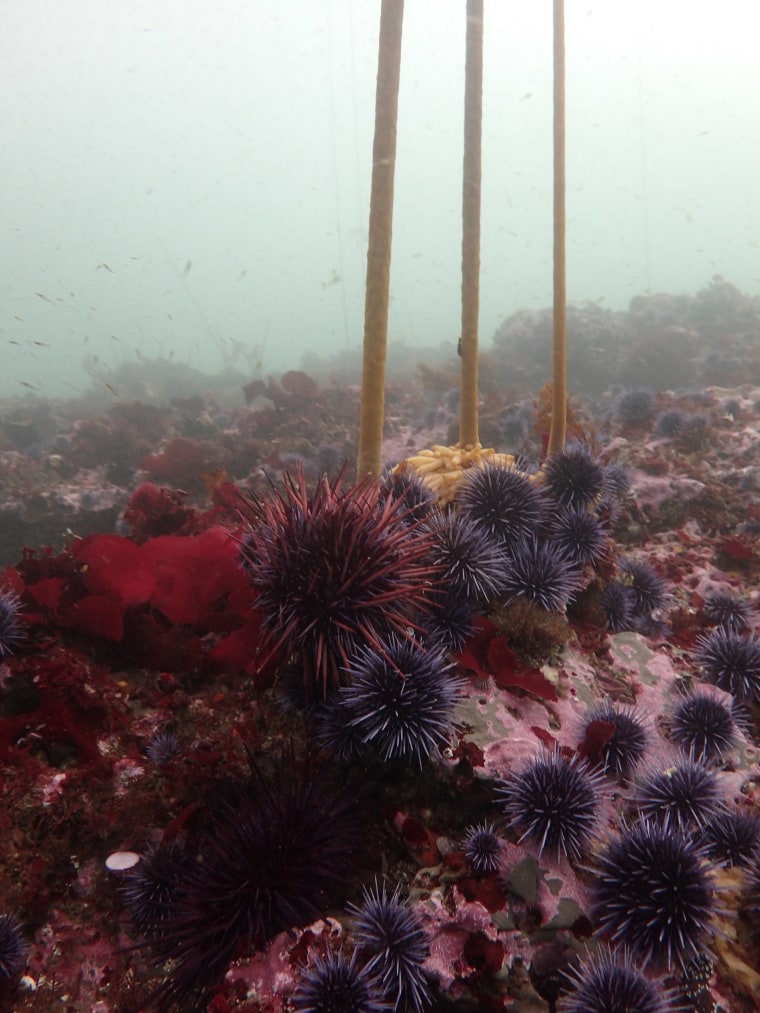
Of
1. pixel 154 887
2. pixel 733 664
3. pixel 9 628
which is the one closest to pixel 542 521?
pixel 733 664

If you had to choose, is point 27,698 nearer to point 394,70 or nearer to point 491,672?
point 491,672

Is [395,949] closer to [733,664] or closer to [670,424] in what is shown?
[733,664]

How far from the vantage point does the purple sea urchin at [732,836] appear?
91.1 inches

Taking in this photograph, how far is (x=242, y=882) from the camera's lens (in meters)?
2.19

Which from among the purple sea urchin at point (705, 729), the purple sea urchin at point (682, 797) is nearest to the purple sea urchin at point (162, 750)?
the purple sea urchin at point (682, 797)

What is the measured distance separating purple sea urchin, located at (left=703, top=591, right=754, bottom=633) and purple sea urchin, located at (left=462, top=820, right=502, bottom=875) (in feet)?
8.25

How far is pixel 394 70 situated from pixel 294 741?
422cm

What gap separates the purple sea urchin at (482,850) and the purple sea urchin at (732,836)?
855 mm

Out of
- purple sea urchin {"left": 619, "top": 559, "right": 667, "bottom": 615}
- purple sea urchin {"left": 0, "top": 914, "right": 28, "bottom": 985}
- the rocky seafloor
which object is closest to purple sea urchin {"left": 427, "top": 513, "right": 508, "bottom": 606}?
the rocky seafloor

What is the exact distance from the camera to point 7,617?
3.08m

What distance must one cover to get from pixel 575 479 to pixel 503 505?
0.66m

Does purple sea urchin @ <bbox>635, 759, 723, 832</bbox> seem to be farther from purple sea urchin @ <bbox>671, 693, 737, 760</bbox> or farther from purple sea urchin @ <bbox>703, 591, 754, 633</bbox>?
purple sea urchin @ <bbox>703, 591, 754, 633</bbox>

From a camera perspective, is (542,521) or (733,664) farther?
(542,521)

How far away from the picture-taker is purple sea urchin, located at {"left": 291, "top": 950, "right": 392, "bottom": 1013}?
76.1 inches
